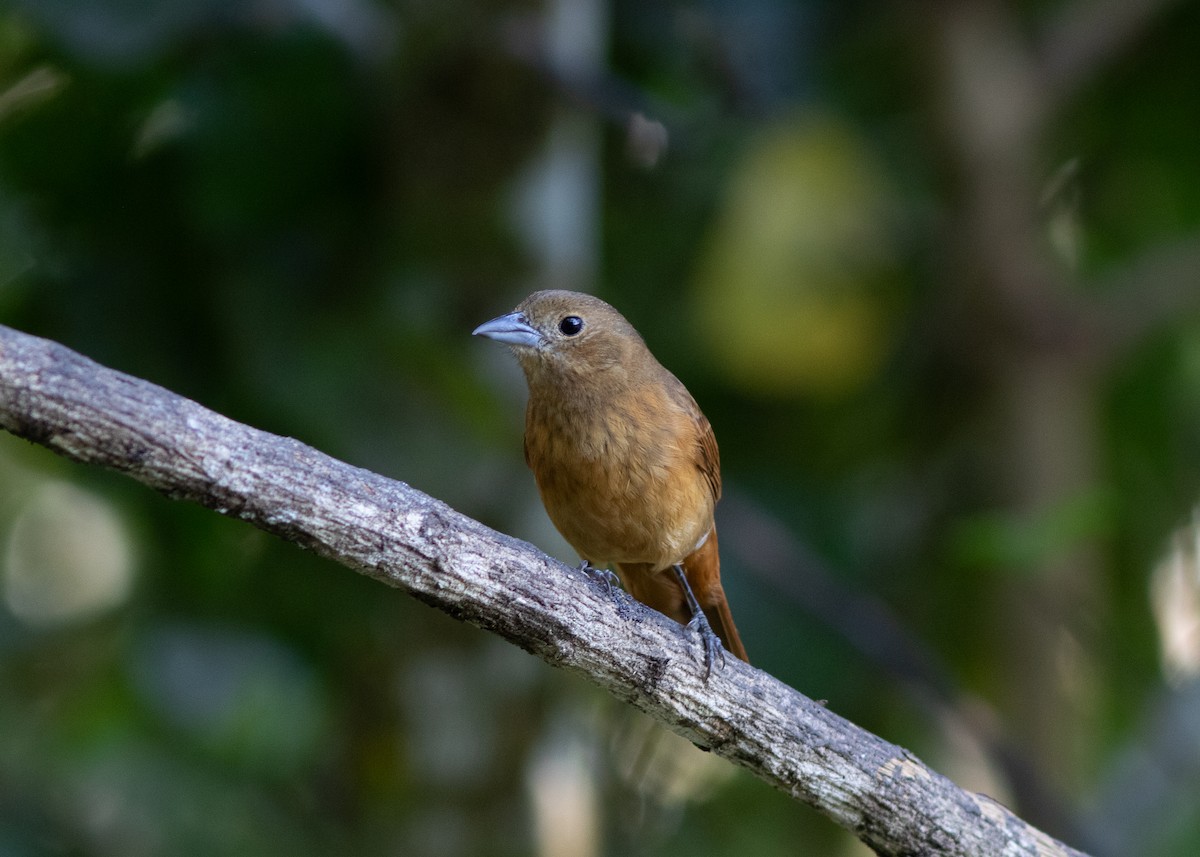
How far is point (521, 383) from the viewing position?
4.36 metres

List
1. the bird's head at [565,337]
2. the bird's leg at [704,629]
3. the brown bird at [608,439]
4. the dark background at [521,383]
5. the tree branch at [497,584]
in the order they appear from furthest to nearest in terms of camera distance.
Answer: the dark background at [521,383]
the bird's head at [565,337]
the brown bird at [608,439]
the bird's leg at [704,629]
the tree branch at [497,584]

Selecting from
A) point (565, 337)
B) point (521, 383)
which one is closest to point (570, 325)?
point (565, 337)

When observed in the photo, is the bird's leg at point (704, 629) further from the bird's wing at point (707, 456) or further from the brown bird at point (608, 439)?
the bird's wing at point (707, 456)

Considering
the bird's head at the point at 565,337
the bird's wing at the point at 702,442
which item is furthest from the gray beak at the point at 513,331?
the bird's wing at the point at 702,442

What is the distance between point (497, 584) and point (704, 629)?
26.9 inches

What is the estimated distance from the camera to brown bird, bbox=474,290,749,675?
10.0 feet

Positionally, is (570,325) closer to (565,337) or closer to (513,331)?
(565,337)

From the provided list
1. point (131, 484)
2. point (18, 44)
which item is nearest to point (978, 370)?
point (131, 484)

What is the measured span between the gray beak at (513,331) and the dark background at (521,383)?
0.63m

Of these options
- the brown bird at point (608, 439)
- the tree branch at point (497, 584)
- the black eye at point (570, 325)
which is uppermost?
the black eye at point (570, 325)

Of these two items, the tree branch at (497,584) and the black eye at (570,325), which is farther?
the black eye at (570,325)

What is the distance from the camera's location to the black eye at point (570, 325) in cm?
328

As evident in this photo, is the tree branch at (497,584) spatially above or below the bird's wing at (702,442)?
below

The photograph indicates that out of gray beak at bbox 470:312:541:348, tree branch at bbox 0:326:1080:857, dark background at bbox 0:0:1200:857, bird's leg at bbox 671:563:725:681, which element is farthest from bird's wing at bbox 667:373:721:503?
tree branch at bbox 0:326:1080:857
